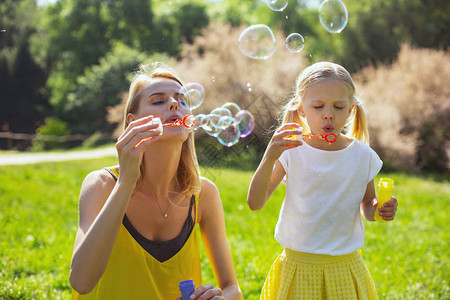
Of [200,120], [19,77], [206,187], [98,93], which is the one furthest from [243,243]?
[19,77]

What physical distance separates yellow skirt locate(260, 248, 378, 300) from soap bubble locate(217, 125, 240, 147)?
3.86 feet

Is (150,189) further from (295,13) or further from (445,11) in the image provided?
(295,13)

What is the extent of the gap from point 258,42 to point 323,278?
1716mm

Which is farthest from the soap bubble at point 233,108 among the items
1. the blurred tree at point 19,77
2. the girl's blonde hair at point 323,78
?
the blurred tree at point 19,77

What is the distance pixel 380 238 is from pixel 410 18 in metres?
17.4

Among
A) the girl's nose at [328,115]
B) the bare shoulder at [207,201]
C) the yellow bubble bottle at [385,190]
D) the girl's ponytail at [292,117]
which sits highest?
the girl's nose at [328,115]

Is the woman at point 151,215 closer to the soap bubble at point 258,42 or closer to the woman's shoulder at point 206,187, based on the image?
the woman's shoulder at point 206,187

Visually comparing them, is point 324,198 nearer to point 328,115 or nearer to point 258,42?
point 328,115

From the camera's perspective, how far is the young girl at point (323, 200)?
1.87 metres

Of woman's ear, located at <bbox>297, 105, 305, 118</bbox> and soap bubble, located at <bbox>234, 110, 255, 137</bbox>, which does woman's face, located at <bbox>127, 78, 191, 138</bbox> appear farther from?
soap bubble, located at <bbox>234, 110, 255, 137</bbox>

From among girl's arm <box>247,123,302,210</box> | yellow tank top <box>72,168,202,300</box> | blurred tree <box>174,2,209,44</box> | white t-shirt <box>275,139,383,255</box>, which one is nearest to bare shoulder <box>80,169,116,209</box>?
yellow tank top <box>72,168,202,300</box>

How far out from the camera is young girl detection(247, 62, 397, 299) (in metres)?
1.87

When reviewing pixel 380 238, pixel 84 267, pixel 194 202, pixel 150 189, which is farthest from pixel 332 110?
pixel 380 238

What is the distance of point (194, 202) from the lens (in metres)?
1.93
